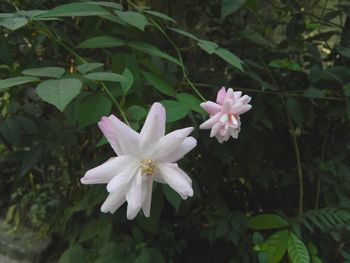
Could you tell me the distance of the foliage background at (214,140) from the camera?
1.08m

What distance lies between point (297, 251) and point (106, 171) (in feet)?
2.56

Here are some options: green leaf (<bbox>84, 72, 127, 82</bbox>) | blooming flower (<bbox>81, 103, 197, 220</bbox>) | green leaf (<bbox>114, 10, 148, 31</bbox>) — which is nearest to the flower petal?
blooming flower (<bbox>81, 103, 197, 220</bbox>)

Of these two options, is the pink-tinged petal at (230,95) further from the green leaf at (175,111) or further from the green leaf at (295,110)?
the green leaf at (295,110)

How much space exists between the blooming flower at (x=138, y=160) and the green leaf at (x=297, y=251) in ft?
2.28

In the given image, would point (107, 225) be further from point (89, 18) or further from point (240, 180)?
point (89, 18)

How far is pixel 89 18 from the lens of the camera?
1028 millimetres

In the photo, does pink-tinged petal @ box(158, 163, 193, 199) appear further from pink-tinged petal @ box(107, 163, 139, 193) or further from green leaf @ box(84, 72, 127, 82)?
green leaf @ box(84, 72, 127, 82)

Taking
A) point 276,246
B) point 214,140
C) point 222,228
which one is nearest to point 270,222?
point 276,246

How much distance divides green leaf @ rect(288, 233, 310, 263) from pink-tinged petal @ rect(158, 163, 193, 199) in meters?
0.69

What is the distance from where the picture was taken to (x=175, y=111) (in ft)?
2.25

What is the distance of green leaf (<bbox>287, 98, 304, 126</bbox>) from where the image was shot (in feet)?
3.78

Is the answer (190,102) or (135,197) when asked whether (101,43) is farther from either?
(135,197)

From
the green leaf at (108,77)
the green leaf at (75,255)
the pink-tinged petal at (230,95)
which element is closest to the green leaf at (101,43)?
the green leaf at (108,77)

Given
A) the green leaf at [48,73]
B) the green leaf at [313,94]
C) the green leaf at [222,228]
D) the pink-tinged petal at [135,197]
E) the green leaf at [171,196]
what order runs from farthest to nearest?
the green leaf at [222,228], the green leaf at [313,94], the green leaf at [171,196], the green leaf at [48,73], the pink-tinged petal at [135,197]
